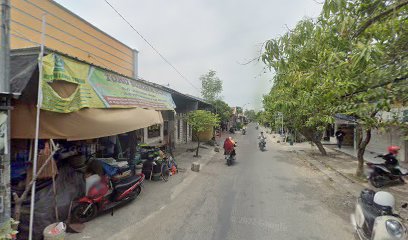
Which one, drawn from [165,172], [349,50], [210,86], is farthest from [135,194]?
[210,86]

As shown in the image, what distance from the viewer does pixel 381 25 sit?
11.8ft

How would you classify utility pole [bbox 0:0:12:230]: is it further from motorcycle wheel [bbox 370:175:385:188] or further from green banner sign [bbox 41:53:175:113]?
motorcycle wheel [bbox 370:175:385:188]

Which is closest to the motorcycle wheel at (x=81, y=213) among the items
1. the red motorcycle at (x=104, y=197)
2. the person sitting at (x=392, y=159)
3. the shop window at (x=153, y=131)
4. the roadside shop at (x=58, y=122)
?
the red motorcycle at (x=104, y=197)

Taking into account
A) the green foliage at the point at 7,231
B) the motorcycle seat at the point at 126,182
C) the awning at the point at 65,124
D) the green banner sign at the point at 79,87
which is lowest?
the motorcycle seat at the point at 126,182

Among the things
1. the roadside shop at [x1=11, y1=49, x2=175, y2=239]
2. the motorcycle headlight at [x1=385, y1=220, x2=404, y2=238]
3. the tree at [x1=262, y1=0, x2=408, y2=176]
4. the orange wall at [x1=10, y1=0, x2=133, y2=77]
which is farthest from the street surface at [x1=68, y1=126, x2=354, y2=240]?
the orange wall at [x1=10, y1=0, x2=133, y2=77]

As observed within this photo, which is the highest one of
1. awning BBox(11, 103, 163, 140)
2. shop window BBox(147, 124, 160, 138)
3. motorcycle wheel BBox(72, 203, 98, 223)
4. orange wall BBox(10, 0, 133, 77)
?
orange wall BBox(10, 0, 133, 77)

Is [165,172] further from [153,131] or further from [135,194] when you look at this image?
[153,131]

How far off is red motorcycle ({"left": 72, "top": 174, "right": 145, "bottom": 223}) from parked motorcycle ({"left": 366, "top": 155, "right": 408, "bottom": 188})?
7354mm

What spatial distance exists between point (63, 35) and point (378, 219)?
9064mm

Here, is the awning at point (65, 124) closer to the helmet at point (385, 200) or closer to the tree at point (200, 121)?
the helmet at point (385, 200)

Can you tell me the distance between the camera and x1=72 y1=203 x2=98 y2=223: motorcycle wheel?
500 centimetres

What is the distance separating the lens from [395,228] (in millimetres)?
3330

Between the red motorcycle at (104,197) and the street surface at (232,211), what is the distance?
0.22 meters

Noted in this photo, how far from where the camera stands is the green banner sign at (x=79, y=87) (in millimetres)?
4223
